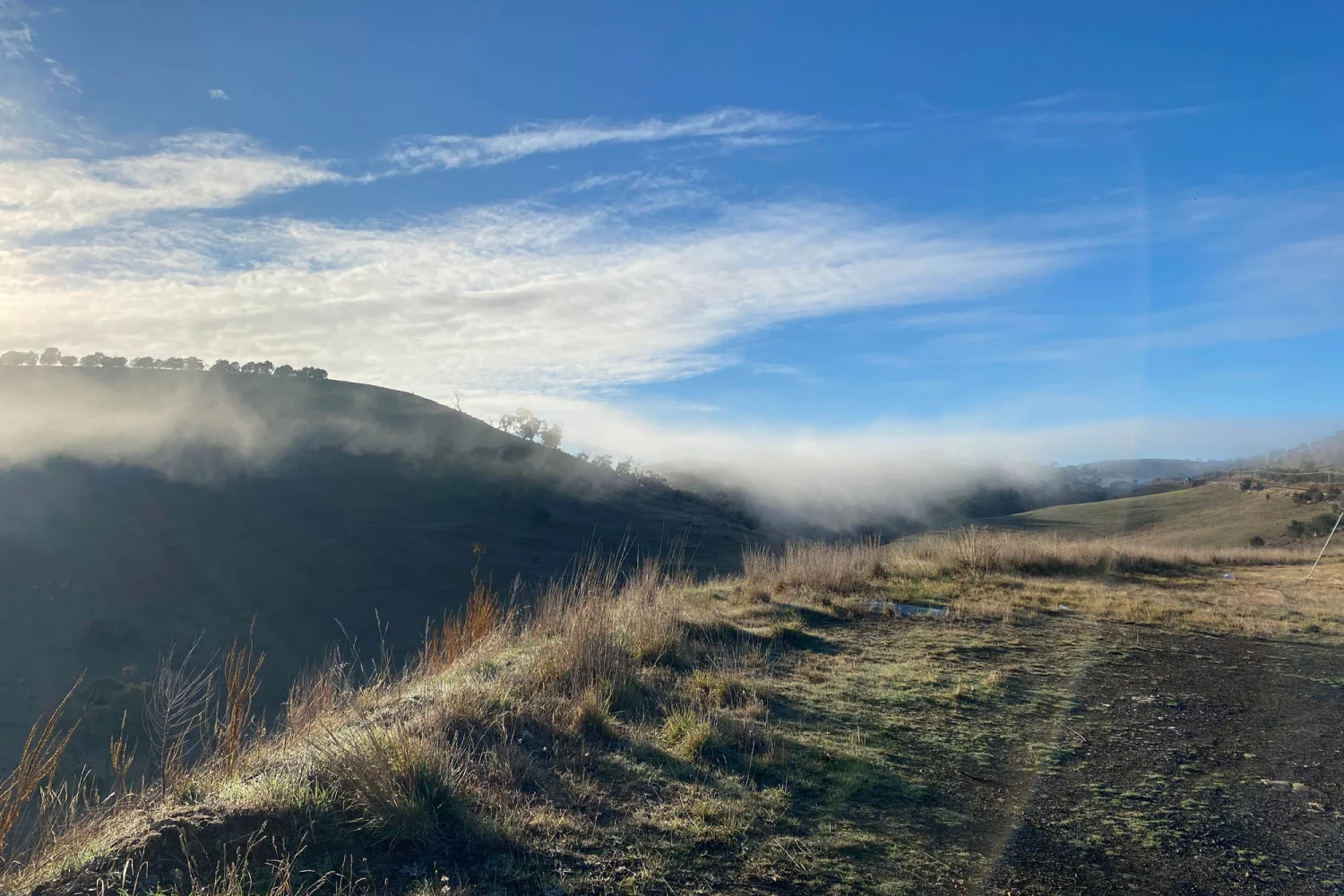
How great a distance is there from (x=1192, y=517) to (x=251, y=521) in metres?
53.6

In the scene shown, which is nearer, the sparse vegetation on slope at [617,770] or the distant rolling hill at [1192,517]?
the sparse vegetation on slope at [617,770]

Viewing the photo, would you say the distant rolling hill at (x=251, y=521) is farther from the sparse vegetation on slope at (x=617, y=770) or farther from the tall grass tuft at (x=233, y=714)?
the tall grass tuft at (x=233, y=714)

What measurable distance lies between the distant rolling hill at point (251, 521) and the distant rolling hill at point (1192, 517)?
1925cm

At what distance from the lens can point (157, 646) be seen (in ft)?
114

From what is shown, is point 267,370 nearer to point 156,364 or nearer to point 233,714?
point 156,364

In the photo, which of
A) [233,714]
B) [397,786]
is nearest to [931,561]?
[397,786]

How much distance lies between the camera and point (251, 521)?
47469mm

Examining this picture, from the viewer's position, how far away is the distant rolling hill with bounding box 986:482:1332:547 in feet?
120

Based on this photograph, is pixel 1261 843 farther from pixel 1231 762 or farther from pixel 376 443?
pixel 376 443

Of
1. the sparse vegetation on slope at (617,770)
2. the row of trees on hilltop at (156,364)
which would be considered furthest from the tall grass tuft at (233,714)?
the row of trees on hilltop at (156,364)

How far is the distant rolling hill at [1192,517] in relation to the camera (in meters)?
36.5

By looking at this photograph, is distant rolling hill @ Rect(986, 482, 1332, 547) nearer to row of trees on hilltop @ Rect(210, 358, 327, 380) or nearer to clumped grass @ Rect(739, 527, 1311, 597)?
clumped grass @ Rect(739, 527, 1311, 597)

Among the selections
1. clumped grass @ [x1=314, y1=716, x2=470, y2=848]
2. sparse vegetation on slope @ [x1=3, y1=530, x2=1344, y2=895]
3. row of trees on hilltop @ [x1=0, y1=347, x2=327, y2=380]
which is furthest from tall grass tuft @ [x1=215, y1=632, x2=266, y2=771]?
row of trees on hilltop @ [x1=0, y1=347, x2=327, y2=380]

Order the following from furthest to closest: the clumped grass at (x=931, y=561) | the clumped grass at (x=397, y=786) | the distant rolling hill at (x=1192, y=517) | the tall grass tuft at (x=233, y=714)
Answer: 1. the distant rolling hill at (x=1192, y=517)
2. the clumped grass at (x=931, y=561)
3. the tall grass tuft at (x=233, y=714)
4. the clumped grass at (x=397, y=786)
